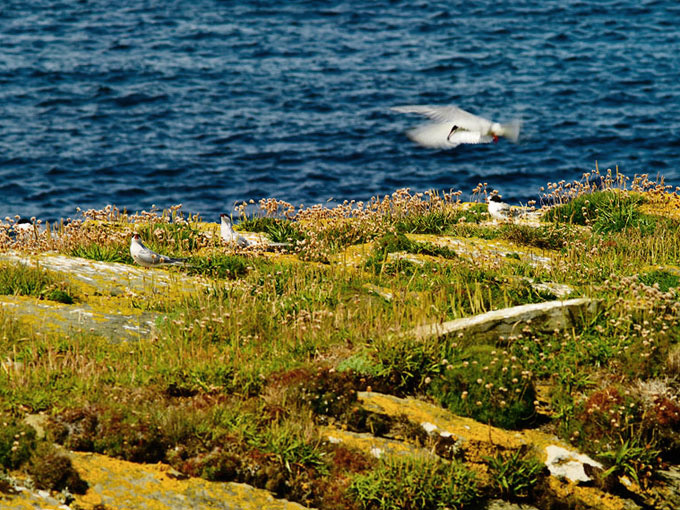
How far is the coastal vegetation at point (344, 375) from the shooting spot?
7184 millimetres

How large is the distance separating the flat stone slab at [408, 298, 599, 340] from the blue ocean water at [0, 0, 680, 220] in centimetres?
1652

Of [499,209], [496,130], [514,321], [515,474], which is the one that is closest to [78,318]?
[514,321]

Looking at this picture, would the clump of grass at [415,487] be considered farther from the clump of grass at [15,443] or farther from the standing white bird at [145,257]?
the standing white bird at [145,257]

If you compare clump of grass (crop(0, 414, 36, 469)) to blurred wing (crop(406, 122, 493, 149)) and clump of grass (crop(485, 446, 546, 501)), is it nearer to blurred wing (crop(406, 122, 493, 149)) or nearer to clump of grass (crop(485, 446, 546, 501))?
clump of grass (crop(485, 446, 546, 501))

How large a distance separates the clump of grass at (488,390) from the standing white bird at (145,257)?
15.8ft

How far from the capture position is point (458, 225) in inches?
552

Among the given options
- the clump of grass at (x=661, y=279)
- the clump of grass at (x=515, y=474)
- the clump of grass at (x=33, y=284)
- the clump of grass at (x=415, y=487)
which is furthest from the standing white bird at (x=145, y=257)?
the clump of grass at (x=661, y=279)

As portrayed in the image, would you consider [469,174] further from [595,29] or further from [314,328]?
[314,328]

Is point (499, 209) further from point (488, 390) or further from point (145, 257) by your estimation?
point (488, 390)

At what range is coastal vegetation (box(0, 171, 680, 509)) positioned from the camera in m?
7.18

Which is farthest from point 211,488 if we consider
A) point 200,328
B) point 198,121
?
point 198,121

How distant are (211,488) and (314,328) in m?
2.41

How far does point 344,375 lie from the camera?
8.15m

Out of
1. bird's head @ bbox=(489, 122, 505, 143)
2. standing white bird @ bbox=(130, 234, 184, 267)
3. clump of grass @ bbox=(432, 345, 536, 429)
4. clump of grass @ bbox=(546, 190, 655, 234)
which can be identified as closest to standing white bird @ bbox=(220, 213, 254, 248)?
standing white bird @ bbox=(130, 234, 184, 267)
